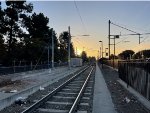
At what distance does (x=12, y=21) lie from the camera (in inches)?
2790

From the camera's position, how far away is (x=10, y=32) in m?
70.2

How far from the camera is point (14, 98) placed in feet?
60.4

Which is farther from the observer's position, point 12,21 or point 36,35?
point 36,35

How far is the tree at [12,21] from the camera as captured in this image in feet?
229

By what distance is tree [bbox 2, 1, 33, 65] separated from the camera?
6981 cm

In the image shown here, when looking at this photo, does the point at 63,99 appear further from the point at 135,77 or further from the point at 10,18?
the point at 10,18

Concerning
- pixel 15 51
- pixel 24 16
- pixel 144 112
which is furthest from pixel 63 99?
pixel 24 16

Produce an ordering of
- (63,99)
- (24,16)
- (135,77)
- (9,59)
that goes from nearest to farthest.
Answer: (63,99), (135,77), (9,59), (24,16)

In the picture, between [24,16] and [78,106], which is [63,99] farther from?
[24,16]

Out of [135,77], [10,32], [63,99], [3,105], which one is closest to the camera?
[3,105]

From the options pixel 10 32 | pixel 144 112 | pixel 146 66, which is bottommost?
pixel 144 112

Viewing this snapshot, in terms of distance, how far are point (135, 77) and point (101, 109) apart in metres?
6.99

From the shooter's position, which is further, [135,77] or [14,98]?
[135,77]

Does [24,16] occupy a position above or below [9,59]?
above
